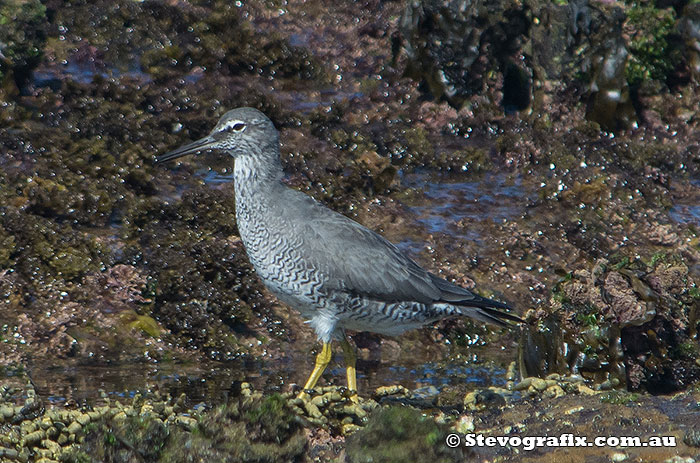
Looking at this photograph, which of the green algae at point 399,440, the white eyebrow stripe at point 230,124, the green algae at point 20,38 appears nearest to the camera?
the green algae at point 399,440

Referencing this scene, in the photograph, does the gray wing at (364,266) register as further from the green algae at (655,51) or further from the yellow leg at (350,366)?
the green algae at (655,51)

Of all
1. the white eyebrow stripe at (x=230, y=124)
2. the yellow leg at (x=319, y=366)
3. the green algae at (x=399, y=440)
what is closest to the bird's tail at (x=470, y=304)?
the yellow leg at (x=319, y=366)

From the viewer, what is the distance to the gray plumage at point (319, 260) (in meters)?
7.58

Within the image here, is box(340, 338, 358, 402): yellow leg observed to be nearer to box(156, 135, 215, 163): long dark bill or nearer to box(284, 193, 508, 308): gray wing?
box(284, 193, 508, 308): gray wing

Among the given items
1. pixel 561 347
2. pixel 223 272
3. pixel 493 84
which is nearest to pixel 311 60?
pixel 493 84

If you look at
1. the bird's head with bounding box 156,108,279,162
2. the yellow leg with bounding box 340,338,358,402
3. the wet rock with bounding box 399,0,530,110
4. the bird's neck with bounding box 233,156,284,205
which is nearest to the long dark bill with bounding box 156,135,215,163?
the bird's head with bounding box 156,108,279,162

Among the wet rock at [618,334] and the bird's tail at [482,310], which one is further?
the wet rock at [618,334]

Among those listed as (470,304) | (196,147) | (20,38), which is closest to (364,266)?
(470,304)

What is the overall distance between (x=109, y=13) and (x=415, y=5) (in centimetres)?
429

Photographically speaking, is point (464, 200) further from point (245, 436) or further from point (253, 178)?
point (245, 436)

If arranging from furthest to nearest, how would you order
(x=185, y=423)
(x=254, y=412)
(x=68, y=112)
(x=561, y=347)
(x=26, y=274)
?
(x=68, y=112) < (x=26, y=274) < (x=561, y=347) < (x=185, y=423) < (x=254, y=412)

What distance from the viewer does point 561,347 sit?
8.34 m

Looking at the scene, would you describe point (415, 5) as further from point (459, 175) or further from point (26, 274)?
point (26, 274)

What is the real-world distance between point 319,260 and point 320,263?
26 millimetres
